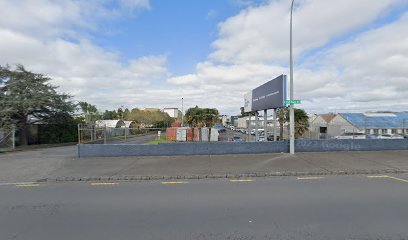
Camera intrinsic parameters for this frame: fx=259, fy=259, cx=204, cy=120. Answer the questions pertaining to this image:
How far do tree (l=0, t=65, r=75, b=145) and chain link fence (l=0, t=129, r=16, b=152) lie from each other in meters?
0.58

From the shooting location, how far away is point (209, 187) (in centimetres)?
729

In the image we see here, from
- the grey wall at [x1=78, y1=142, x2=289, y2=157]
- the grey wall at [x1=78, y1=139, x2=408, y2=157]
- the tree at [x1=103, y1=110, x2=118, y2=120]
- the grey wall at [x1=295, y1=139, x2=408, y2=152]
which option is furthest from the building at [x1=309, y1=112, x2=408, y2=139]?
the tree at [x1=103, y1=110, x2=118, y2=120]

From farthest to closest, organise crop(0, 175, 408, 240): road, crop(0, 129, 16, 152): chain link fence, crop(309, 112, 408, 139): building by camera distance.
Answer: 1. crop(309, 112, 408, 139): building
2. crop(0, 129, 16, 152): chain link fence
3. crop(0, 175, 408, 240): road

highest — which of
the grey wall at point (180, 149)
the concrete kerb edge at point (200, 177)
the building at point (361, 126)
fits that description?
the building at point (361, 126)

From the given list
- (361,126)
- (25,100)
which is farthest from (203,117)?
(361,126)

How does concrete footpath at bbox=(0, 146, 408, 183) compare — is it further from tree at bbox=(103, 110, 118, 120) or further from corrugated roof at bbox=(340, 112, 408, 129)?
tree at bbox=(103, 110, 118, 120)

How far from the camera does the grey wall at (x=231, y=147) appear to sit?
1336cm

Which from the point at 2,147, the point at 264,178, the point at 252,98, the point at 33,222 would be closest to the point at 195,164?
the point at 264,178

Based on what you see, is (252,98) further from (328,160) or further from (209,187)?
(209,187)

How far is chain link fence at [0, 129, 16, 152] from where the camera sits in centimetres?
1961

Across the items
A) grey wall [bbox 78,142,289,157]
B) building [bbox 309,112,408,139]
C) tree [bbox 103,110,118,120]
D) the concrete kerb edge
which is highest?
tree [bbox 103,110,118,120]

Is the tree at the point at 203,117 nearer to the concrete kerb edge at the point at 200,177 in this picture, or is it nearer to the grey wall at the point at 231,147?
the grey wall at the point at 231,147

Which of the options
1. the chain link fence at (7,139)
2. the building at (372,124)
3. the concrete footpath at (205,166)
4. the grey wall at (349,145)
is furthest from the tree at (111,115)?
the grey wall at (349,145)

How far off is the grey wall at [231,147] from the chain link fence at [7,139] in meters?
10.5
